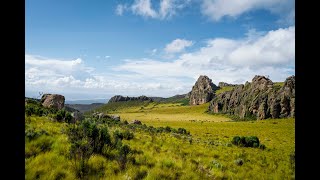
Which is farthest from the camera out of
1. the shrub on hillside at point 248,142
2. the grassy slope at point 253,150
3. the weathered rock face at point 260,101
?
the weathered rock face at point 260,101

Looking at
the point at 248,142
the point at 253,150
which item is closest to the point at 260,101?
the point at 248,142

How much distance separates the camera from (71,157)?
977 cm

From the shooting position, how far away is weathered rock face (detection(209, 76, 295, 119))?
91.9 meters

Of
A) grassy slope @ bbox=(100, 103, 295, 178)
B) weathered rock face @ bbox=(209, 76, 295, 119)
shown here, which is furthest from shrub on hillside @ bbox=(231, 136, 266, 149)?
weathered rock face @ bbox=(209, 76, 295, 119)

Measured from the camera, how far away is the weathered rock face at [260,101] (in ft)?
302

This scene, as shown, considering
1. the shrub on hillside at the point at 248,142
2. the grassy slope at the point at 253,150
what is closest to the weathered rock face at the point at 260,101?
the grassy slope at the point at 253,150

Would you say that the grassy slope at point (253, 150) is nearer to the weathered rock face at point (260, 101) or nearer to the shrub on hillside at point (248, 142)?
the shrub on hillside at point (248, 142)

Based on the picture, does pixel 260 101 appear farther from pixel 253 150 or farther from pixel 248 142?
pixel 253 150

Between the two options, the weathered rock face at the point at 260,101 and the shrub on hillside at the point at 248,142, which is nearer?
the shrub on hillside at the point at 248,142

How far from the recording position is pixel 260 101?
105 m

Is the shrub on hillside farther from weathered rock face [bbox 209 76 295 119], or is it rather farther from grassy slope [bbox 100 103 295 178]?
weathered rock face [bbox 209 76 295 119]
